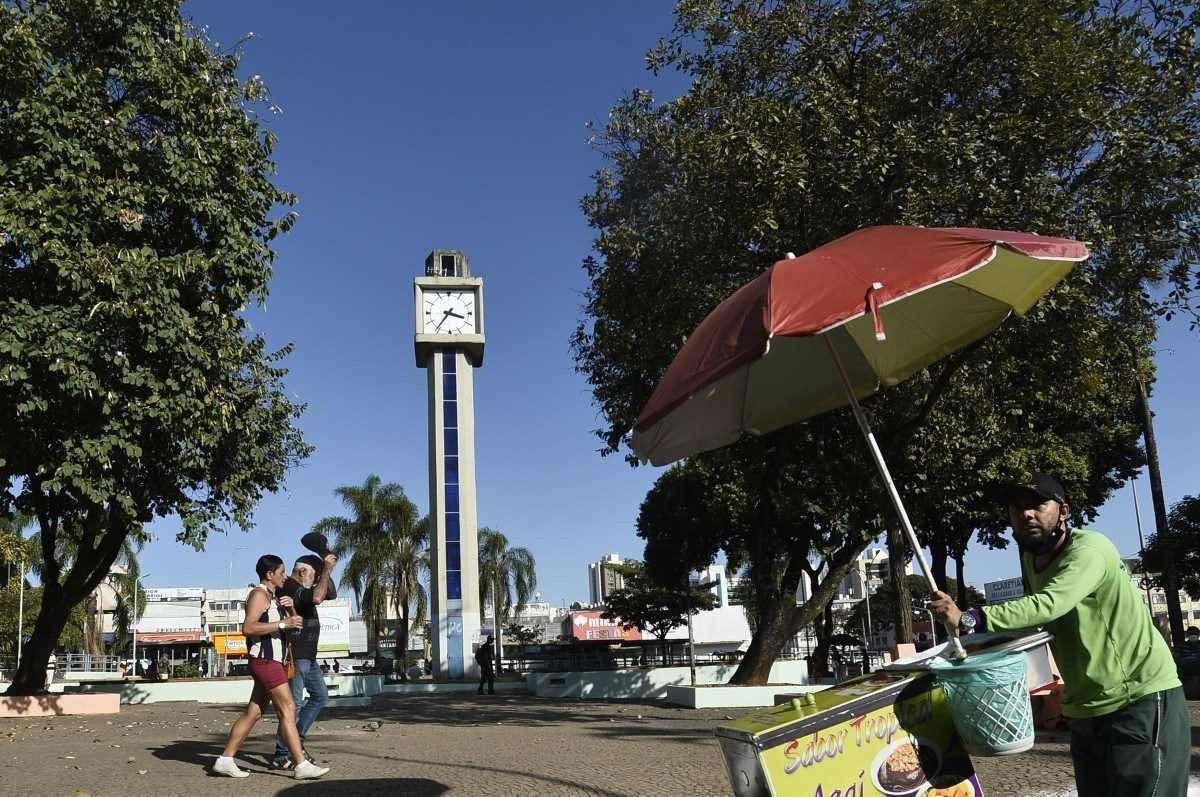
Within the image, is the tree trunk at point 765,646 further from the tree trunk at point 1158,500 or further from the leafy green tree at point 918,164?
the tree trunk at point 1158,500

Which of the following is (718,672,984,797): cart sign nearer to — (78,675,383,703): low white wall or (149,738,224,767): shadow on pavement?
(149,738,224,767): shadow on pavement

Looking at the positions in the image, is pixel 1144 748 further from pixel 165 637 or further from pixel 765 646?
pixel 165 637

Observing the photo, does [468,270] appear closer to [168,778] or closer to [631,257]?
[631,257]

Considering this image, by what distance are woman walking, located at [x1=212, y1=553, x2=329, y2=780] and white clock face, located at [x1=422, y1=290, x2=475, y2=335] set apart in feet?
102

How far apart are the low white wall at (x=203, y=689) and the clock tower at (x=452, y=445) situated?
6.61 m

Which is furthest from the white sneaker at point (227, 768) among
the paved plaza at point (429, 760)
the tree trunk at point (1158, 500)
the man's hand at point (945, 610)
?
the tree trunk at point (1158, 500)

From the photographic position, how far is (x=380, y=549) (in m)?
49.2

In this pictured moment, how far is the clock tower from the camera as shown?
3462cm

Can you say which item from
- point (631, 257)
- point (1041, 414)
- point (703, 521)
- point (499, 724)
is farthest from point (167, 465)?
point (703, 521)

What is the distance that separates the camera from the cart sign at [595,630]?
6731cm

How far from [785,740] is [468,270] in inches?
1482

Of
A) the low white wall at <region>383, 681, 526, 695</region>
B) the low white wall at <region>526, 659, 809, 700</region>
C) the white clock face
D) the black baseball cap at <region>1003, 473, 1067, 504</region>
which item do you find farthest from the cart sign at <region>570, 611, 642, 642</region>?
the black baseball cap at <region>1003, 473, 1067, 504</region>

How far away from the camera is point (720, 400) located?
15.2 feet

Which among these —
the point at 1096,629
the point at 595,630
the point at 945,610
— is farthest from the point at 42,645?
the point at 595,630
